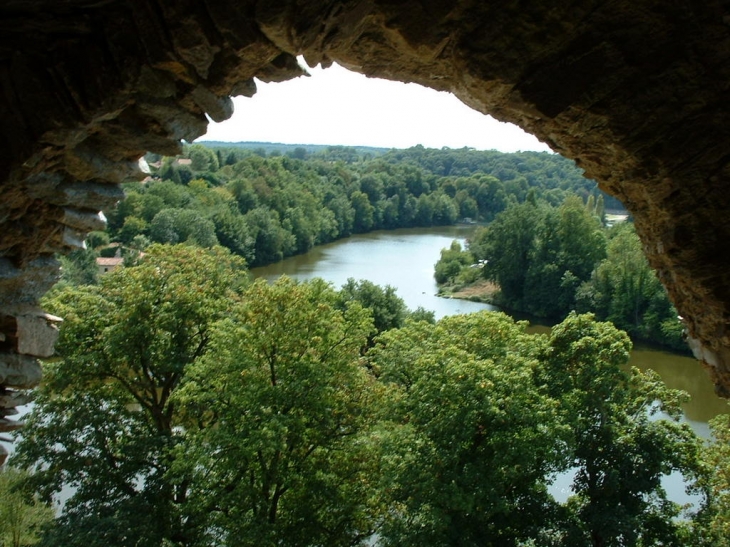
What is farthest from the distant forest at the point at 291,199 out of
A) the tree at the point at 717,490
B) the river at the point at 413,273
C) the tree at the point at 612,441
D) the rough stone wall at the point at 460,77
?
the rough stone wall at the point at 460,77

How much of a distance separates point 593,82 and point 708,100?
0.50 m

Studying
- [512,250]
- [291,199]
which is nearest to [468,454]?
[512,250]

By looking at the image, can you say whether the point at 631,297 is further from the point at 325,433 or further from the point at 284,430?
the point at 284,430

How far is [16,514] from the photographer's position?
44.2 feet

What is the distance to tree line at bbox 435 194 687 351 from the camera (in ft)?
114

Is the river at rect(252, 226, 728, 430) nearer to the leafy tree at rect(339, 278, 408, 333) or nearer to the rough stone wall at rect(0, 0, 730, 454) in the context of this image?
the leafy tree at rect(339, 278, 408, 333)

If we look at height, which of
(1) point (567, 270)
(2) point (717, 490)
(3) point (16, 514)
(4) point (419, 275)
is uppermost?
(2) point (717, 490)

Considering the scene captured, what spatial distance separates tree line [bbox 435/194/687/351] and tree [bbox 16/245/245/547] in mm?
25525

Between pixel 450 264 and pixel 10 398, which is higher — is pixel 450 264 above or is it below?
below

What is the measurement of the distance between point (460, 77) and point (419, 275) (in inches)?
1690

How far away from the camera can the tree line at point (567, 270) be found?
114ft


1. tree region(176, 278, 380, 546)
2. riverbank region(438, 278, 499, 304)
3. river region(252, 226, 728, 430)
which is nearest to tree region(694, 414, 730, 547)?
tree region(176, 278, 380, 546)

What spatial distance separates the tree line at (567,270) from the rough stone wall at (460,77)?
31038mm

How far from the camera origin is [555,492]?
16.7m
